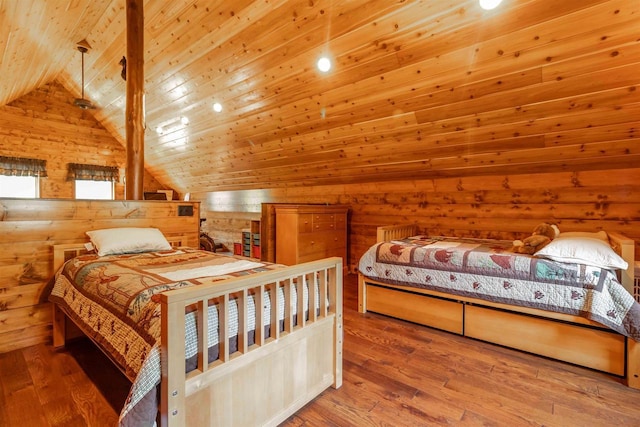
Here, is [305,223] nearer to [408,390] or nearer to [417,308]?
[417,308]

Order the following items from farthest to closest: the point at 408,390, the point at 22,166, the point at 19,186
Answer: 1. the point at 19,186
2. the point at 22,166
3. the point at 408,390

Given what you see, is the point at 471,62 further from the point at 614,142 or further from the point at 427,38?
the point at 614,142

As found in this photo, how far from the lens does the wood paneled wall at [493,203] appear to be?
9.41ft

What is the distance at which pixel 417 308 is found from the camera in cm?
275

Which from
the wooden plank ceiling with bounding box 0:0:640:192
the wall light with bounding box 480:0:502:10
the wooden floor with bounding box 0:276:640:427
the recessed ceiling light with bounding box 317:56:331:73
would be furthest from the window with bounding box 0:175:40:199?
the wall light with bounding box 480:0:502:10

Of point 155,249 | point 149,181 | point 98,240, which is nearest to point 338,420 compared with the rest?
point 155,249

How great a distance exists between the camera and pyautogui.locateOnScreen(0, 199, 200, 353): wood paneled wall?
223cm

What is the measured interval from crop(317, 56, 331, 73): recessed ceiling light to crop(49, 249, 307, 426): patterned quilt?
188cm

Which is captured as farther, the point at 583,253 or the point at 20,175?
the point at 20,175

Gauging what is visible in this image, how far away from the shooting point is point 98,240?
2.35 metres

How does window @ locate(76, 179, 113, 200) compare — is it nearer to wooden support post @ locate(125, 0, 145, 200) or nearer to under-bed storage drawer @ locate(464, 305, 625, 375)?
wooden support post @ locate(125, 0, 145, 200)

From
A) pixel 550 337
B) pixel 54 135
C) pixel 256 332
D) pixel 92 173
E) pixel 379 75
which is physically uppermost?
pixel 54 135

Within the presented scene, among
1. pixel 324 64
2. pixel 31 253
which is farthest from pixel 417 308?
pixel 31 253

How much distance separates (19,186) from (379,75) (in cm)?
674
